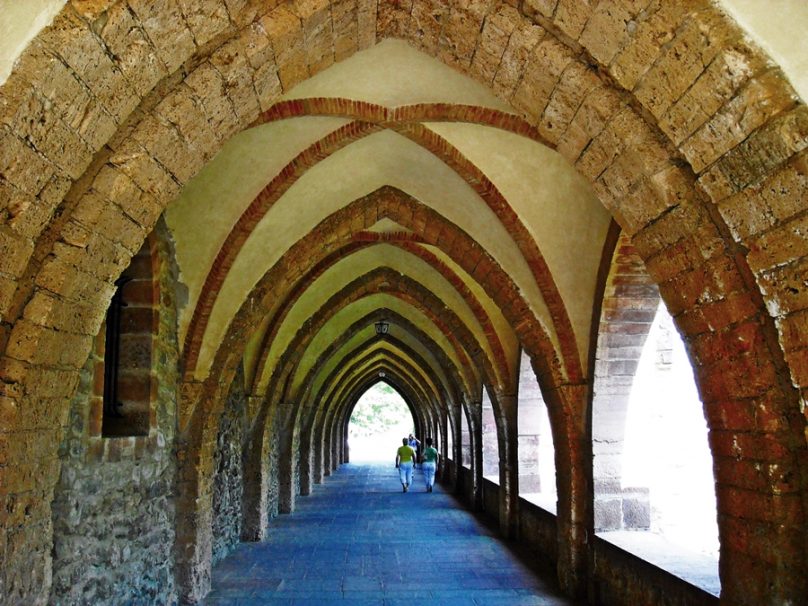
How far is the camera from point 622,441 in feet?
20.2

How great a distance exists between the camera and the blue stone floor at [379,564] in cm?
631

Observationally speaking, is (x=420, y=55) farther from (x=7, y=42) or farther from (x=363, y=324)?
(x=363, y=324)

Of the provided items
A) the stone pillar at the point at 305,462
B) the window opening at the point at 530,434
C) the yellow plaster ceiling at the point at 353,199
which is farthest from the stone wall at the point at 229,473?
the stone pillar at the point at 305,462

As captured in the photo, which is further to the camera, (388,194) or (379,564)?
(379,564)

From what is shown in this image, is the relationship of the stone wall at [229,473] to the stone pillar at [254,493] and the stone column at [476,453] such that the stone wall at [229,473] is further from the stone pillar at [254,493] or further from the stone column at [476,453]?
the stone column at [476,453]

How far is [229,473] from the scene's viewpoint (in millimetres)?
8586

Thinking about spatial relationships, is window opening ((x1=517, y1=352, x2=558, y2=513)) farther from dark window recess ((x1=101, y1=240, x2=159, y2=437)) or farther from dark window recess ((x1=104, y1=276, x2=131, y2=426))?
dark window recess ((x1=104, y1=276, x2=131, y2=426))

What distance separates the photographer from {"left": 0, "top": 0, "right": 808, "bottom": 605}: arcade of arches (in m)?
2.49

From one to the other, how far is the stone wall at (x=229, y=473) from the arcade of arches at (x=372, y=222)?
74 mm

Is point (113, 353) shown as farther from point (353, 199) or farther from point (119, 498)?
point (353, 199)

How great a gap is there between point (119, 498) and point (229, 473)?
3748mm

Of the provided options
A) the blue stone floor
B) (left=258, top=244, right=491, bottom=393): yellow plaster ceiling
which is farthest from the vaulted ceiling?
the blue stone floor

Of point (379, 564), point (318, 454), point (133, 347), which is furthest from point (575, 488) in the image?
point (318, 454)

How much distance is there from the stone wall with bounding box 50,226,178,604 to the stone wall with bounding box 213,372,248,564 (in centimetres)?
194
